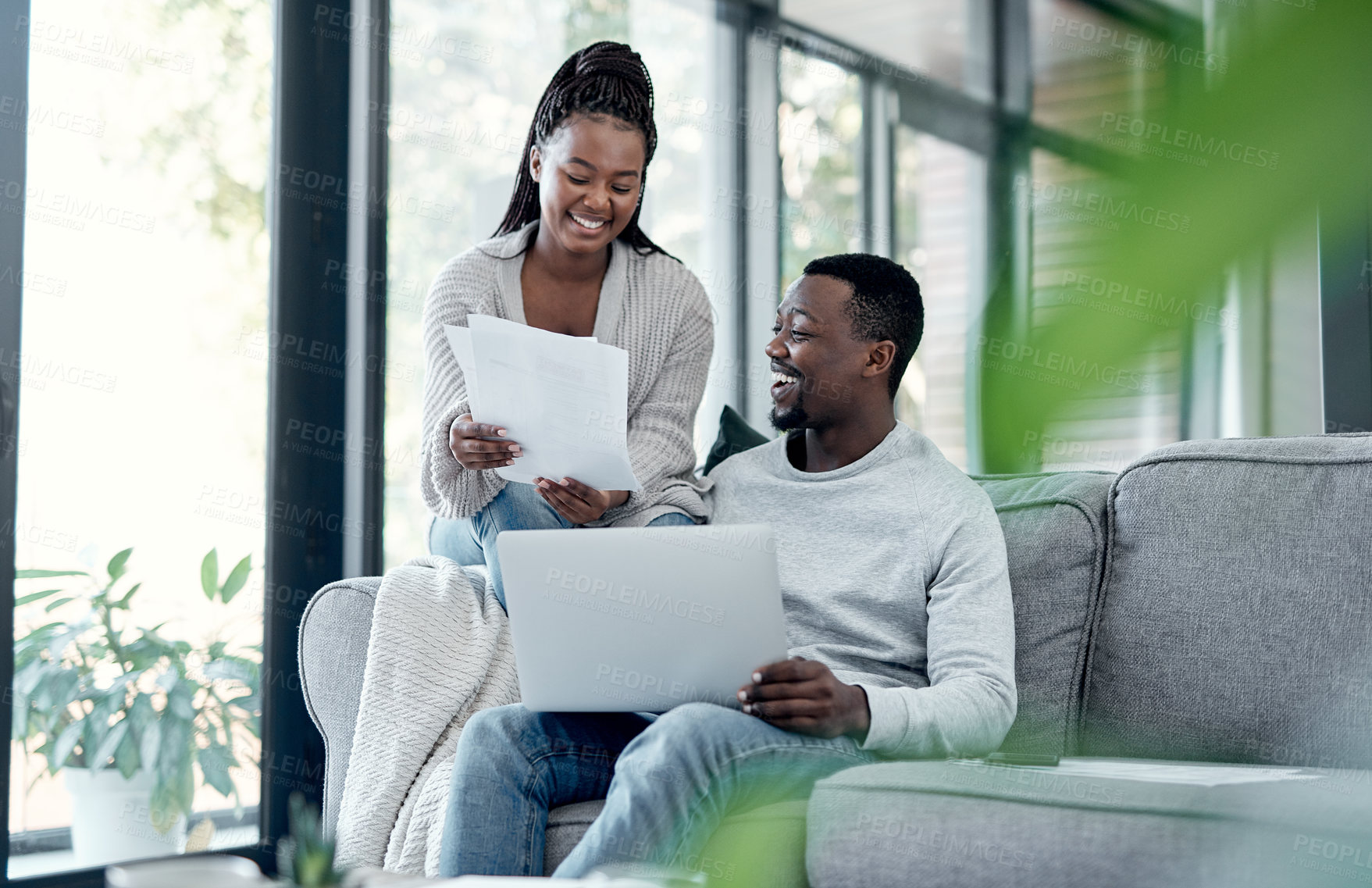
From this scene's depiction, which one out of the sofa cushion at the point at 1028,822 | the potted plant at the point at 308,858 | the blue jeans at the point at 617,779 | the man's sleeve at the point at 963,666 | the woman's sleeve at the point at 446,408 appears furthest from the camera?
the woman's sleeve at the point at 446,408

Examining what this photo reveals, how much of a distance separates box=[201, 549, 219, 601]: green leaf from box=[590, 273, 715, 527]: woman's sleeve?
119cm

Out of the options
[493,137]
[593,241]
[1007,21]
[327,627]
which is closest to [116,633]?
[327,627]

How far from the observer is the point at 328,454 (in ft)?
8.83

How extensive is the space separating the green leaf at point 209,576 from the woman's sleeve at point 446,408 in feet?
3.17

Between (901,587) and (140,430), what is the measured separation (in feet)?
Answer: 5.54

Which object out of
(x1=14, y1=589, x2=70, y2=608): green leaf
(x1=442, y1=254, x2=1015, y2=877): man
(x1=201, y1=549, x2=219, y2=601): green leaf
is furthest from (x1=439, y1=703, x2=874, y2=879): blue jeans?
(x1=201, y1=549, x2=219, y2=601): green leaf

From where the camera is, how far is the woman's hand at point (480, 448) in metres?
1.52

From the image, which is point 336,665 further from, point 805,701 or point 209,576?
point 209,576

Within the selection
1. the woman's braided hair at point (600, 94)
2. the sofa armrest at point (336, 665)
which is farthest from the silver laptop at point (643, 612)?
the woman's braided hair at point (600, 94)

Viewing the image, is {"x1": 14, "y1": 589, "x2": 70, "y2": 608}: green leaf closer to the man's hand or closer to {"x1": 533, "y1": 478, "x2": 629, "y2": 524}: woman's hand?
{"x1": 533, "y1": 478, "x2": 629, "y2": 524}: woman's hand

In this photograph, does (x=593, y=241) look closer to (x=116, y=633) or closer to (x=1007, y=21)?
(x=116, y=633)

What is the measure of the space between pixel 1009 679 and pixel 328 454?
183 cm

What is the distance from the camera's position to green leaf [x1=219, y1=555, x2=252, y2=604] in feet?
8.14

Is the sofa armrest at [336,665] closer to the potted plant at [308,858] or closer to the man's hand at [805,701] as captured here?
the man's hand at [805,701]
